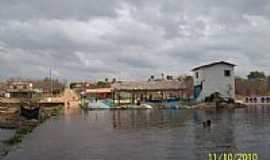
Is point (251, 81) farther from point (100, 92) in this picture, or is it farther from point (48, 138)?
point (48, 138)

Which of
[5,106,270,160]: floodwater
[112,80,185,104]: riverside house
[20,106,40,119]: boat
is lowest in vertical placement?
[5,106,270,160]: floodwater

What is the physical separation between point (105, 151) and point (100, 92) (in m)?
86.1

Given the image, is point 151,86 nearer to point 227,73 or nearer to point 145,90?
point 145,90

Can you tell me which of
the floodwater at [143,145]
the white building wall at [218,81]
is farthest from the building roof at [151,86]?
the floodwater at [143,145]

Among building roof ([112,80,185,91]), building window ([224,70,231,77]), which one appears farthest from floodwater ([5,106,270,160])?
building roof ([112,80,185,91])

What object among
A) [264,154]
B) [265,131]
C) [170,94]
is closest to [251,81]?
[170,94]

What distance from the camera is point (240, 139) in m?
26.8

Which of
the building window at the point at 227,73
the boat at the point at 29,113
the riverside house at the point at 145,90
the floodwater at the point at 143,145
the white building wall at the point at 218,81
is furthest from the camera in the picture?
the riverside house at the point at 145,90

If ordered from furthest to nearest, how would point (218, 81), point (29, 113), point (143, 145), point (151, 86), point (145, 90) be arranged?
1. point (145, 90)
2. point (151, 86)
3. point (218, 81)
4. point (29, 113)
5. point (143, 145)

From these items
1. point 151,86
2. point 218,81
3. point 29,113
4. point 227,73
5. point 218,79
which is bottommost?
point 29,113
